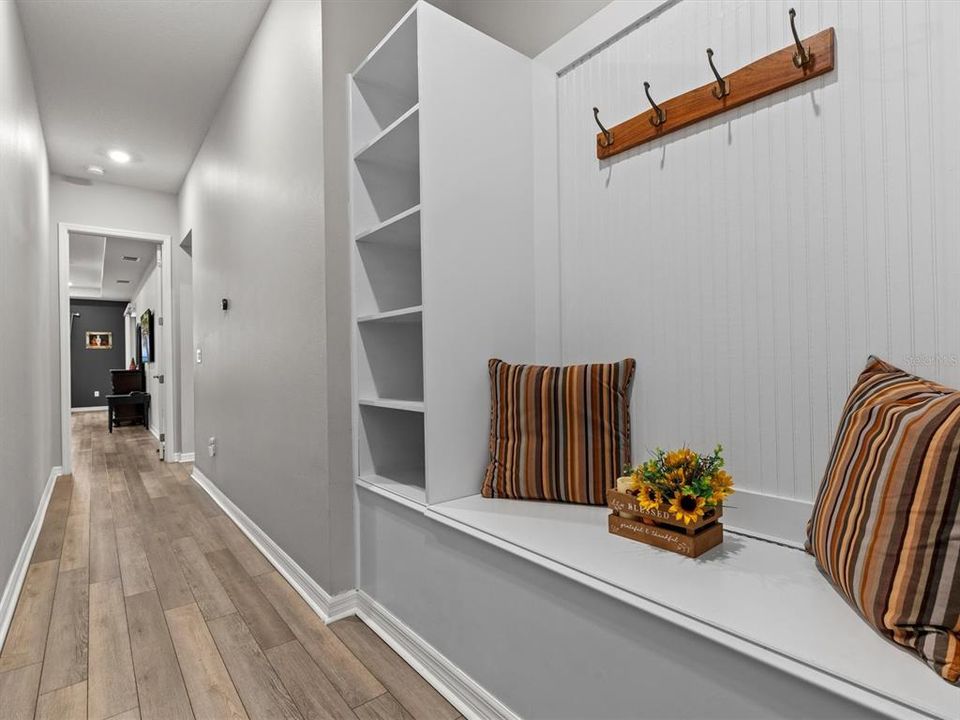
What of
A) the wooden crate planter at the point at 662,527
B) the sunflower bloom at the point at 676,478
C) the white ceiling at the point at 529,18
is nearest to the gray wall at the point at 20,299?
the white ceiling at the point at 529,18

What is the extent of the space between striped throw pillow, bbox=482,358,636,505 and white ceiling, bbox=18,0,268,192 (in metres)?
2.33

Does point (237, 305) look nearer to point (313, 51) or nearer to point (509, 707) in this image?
point (313, 51)

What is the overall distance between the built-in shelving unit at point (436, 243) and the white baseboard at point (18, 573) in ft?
4.49

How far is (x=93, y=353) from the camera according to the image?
35.6ft

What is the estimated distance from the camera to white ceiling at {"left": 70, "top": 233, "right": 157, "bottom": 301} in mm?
5789

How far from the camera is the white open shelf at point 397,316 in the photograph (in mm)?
1605

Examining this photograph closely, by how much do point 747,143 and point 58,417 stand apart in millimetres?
5310

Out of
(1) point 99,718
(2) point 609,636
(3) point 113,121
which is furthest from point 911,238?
(3) point 113,121

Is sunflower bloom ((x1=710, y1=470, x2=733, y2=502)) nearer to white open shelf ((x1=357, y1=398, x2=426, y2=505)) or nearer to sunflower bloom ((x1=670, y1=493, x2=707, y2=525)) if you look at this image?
sunflower bloom ((x1=670, y1=493, x2=707, y2=525))

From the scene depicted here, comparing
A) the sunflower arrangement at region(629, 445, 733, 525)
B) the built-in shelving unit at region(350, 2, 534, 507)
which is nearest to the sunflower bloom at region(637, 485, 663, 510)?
the sunflower arrangement at region(629, 445, 733, 525)

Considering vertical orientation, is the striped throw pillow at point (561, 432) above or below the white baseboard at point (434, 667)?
above

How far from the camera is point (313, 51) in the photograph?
1.92 meters

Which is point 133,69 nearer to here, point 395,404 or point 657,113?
point 395,404

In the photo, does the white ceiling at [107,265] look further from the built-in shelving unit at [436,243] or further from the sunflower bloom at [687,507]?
the sunflower bloom at [687,507]
